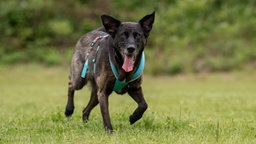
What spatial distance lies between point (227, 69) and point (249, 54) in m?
1.91

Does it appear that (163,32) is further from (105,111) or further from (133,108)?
(105,111)

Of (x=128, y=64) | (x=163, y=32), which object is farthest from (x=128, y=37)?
(x=163, y=32)

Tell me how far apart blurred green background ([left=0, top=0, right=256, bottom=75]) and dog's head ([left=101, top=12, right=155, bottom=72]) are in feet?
61.8

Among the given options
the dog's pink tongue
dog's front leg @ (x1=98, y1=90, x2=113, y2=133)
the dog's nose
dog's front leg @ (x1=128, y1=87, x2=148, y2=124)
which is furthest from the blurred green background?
the dog's nose

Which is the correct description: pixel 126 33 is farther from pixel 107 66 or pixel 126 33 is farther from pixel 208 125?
pixel 208 125

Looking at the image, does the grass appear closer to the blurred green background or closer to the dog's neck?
the dog's neck

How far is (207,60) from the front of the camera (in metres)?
27.9

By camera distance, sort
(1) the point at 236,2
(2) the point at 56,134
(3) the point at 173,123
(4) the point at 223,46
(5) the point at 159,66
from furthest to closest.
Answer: (1) the point at 236,2 → (4) the point at 223,46 → (5) the point at 159,66 → (3) the point at 173,123 → (2) the point at 56,134

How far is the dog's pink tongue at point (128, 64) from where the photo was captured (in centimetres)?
797

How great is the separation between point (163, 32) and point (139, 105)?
21380 millimetres

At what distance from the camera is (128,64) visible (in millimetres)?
8008

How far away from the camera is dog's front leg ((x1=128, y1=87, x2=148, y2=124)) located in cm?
853

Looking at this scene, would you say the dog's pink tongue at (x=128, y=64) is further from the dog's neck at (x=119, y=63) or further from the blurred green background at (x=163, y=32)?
the blurred green background at (x=163, y=32)

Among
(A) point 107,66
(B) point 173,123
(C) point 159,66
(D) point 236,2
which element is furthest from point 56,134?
(D) point 236,2
